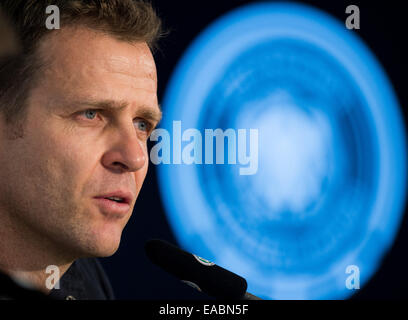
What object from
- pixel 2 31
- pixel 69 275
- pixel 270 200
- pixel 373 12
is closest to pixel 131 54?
pixel 2 31

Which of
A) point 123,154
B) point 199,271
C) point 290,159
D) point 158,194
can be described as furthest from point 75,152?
point 290,159

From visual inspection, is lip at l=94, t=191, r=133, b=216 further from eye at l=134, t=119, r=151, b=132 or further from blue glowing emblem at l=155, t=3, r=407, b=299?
blue glowing emblem at l=155, t=3, r=407, b=299

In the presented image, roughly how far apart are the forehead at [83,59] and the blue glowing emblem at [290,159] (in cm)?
63

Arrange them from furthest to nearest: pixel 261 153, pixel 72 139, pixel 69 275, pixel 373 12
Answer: pixel 373 12 → pixel 261 153 → pixel 69 275 → pixel 72 139

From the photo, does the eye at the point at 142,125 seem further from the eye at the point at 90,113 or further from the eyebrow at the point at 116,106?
the eye at the point at 90,113

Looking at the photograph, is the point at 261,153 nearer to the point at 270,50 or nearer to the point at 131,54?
the point at 270,50

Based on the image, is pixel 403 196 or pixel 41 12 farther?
pixel 403 196

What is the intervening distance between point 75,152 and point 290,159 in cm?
96

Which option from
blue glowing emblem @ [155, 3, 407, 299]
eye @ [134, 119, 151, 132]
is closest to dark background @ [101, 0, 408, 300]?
blue glowing emblem @ [155, 3, 407, 299]

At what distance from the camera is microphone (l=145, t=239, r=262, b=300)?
0.95 meters

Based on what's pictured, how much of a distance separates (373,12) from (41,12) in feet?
4.39

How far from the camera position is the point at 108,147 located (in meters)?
1.05

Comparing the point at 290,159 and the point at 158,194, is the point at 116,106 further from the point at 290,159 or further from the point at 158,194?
the point at 290,159

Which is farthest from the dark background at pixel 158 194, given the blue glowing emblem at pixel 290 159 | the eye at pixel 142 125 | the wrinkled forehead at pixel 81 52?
the wrinkled forehead at pixel 81 52
